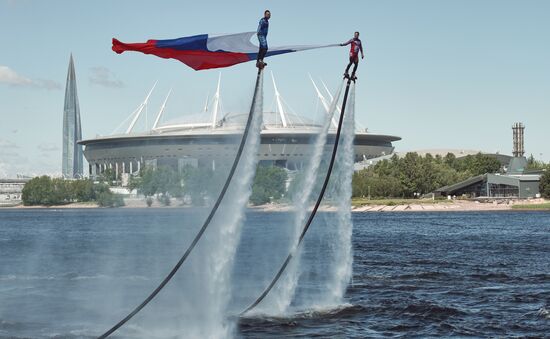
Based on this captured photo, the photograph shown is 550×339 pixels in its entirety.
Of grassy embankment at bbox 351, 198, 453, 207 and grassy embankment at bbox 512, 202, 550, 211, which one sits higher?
grassy embankment at bbox 351, 198, 453, 207

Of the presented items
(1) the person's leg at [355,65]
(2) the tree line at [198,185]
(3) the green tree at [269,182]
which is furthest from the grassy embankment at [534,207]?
(1) the person's leg at [355,65]

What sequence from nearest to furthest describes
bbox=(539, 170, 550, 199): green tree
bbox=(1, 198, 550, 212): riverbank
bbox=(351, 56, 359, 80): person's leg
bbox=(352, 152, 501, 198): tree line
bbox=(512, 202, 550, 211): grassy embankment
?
bbox=(351, 56, 359, 80): person's leg → bbox=(512, 202, 550, 211): grassy embankment → bbox=(1, 198, 550, 212): riverbank → bbox=(539, 170, 550, 199): green tree → bbox=(352, 152, 501, 198): tree line

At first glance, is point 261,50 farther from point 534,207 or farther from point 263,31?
point 534,207

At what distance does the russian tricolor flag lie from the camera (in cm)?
1989

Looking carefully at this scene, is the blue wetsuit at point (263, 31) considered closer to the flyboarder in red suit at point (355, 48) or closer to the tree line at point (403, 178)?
the flyboarder in red suit at point (355, 48)

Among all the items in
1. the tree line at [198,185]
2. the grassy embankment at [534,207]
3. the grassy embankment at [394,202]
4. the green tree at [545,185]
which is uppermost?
the green tree at [545,185]

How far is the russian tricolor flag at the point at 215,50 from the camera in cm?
1989

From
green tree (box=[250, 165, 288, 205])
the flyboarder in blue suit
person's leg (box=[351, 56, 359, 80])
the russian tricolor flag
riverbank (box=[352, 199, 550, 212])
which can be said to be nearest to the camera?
the flyboarder in blue suit

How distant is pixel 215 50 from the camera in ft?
66.2

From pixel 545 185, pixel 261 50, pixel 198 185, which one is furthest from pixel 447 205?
pixel 261 50

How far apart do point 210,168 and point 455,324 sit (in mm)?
12107

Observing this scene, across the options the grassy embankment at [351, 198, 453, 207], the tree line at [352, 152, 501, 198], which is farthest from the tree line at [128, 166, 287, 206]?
the tree line at [352, 152, 501, 198]

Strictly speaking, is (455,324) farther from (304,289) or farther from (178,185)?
(178,185)

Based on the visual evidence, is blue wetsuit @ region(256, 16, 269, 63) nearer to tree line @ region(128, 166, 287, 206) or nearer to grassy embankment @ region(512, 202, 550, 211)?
tree line @ region(128, 166, 287, 206)
